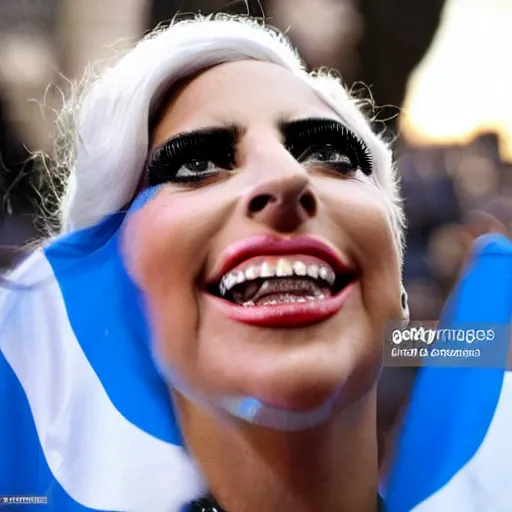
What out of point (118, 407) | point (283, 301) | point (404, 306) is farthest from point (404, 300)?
point (118, 407)

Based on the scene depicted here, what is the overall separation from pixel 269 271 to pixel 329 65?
496 millimetres

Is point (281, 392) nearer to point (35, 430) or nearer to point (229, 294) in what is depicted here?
point (229, 294)

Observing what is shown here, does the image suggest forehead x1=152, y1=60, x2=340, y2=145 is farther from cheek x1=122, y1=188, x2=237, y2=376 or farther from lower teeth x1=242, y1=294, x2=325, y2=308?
lower teeth x1=242, y1=294, x2=325, y2=308

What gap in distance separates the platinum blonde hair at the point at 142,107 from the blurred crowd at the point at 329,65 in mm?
35

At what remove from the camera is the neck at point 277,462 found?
4.61ft

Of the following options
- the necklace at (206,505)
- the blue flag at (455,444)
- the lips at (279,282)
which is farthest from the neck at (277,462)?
the lips at (279,282)

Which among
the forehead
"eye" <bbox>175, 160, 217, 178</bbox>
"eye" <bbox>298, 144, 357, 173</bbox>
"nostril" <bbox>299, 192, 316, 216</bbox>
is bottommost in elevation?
"nostril" <bbox>299, 192, 316, 216</bbox>

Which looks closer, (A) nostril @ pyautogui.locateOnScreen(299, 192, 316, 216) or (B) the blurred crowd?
(A) nostril @ pyautogui.locateOnScreen(299, 192, 316, 216)

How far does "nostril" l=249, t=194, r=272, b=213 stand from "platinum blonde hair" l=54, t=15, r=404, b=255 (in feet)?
0.86

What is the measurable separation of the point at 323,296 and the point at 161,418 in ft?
1.41

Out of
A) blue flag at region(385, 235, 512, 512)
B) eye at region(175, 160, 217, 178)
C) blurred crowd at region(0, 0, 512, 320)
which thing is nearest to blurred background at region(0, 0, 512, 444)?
blurred crowd at region(0, 0, 512, 320)

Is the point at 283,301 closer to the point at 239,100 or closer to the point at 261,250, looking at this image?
the point at 261,250

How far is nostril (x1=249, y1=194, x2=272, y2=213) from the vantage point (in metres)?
1.39

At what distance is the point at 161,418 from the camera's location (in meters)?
1.44
